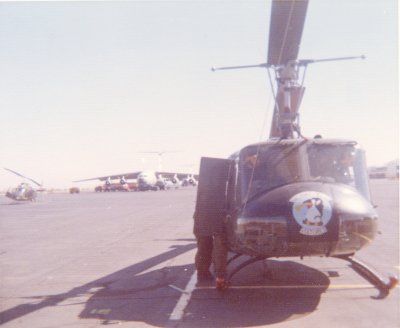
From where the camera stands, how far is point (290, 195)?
651cm

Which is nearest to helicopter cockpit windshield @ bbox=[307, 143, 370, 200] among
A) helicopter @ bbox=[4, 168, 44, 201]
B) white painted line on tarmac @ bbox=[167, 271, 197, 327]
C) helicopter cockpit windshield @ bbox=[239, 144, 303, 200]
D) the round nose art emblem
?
helicopter cockpit windshield @ bbox=[239, 144, 303, 200]

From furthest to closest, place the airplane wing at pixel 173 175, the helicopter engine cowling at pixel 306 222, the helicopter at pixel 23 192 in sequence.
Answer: the airplane wing at pixel 173 175
the helicopter at pixel 23 192
the helicopter engine cowling at pixel 306 222

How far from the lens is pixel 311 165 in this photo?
7441 millimetres

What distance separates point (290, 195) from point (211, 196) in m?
1.77

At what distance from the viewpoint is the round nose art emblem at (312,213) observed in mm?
6152

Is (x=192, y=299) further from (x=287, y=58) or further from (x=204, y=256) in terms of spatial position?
(x=287, y=58)

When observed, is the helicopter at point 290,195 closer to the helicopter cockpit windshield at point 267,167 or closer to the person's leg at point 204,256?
the helicopter cockpit windshield at point 267,167

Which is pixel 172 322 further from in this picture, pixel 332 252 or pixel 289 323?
pixel 332 252

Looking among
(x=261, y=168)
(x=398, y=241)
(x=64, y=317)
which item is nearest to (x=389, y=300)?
(x=261, y=168)

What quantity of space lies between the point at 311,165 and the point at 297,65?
332cm

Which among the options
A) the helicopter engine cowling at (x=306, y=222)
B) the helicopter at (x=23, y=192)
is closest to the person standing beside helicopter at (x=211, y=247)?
the helicopter engine cowling at (x=306, y=222)

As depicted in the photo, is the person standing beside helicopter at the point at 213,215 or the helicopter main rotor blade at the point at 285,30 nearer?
the helicopter main rotor blade at the point at 285,30

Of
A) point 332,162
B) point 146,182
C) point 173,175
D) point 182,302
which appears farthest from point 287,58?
point 173,175

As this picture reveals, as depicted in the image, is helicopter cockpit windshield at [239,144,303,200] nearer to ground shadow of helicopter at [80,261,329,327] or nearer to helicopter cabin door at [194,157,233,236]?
helicopter cabin door at [194,157,233,236]
